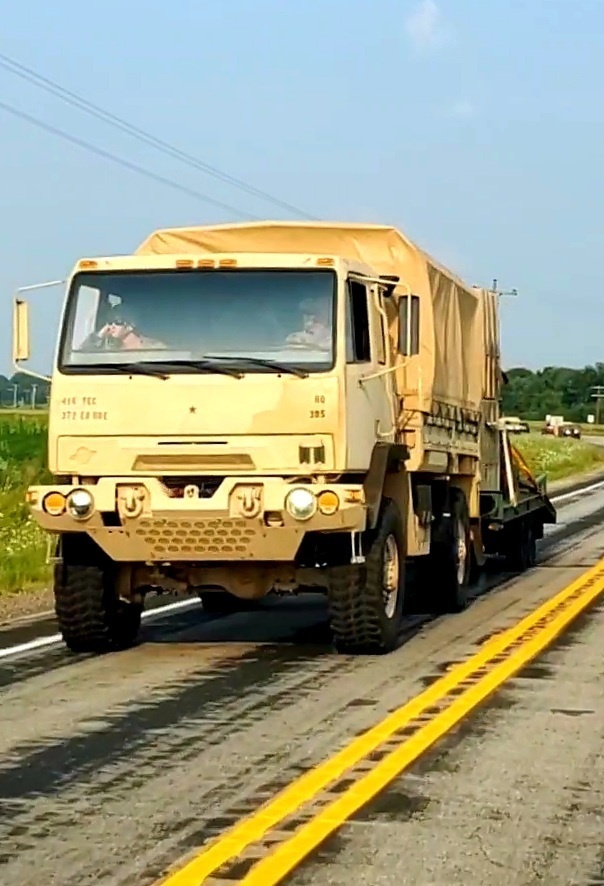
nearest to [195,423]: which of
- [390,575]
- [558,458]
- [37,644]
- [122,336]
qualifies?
[122,336]

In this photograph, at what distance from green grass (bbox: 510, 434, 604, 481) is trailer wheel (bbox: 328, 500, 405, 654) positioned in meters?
36.2

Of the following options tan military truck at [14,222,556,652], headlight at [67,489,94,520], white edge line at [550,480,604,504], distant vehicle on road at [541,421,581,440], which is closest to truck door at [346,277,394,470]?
tan military truck at [14,222,556,652]

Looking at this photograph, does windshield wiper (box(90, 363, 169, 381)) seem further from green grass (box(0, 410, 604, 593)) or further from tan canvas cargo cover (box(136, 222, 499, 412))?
green grass (box(0, 410, 604, 593))

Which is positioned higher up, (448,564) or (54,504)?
(54,504)

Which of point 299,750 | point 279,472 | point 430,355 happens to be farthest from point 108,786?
point 430,355

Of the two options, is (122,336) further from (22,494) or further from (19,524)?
(22,494)

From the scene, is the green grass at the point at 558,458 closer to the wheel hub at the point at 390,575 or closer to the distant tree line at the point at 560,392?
the wheel hub at the point at 390,575

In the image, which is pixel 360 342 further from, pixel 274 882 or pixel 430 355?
pixel 274 882

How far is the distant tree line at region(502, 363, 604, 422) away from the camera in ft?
523

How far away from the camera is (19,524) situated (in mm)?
22844

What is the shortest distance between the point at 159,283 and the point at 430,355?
2.92m

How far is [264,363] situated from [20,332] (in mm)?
1870

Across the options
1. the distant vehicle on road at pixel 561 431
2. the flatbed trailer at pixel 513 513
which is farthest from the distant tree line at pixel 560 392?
the flatbed trailer at pixel 513 513

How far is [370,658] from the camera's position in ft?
39.3
